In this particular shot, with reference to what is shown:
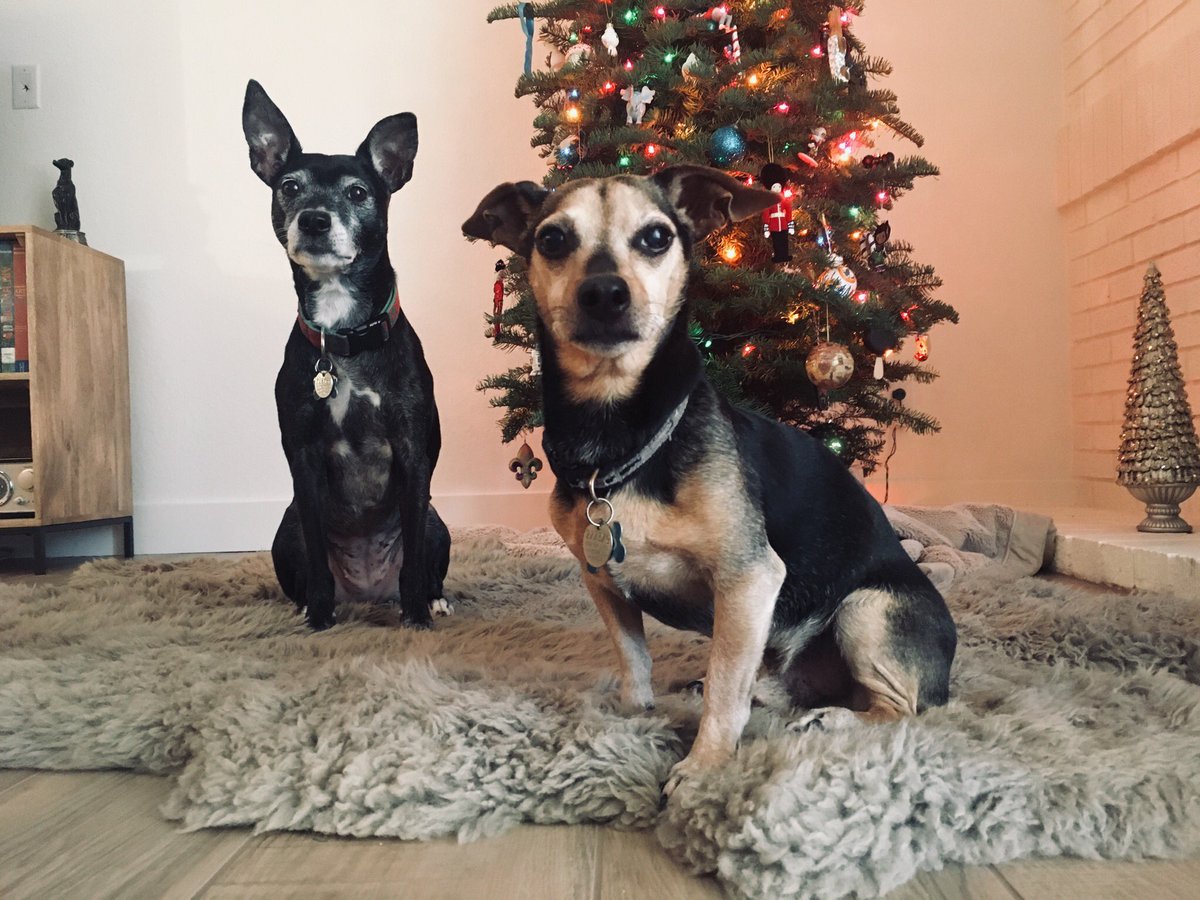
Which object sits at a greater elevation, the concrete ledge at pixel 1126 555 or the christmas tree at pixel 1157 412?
the christmas tree at pixel 1157 412

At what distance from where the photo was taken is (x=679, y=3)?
277cm

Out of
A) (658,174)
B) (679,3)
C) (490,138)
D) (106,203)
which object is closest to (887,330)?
(679,3)

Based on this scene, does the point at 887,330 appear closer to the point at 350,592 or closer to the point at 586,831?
the point at 350,592

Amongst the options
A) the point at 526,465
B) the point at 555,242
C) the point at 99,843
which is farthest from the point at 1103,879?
the point at 526,465

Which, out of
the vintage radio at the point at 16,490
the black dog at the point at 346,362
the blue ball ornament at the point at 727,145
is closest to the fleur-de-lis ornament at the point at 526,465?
the black dog at the point at 346,362

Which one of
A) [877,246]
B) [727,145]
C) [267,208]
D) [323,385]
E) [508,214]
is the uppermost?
[267,208]

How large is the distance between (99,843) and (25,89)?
12.9 feet

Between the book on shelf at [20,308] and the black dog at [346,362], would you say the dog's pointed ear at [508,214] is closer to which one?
the black dog at [346,362]

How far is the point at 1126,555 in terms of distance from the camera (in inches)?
97.1

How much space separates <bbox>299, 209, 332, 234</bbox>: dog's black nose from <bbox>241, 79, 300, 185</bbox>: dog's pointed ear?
22cm

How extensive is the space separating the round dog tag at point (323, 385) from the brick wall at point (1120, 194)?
2.64 m

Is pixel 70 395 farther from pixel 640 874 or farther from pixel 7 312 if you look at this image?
pixel 640 874

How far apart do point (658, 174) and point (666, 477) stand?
477 mm

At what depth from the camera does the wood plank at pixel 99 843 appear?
97 cm
